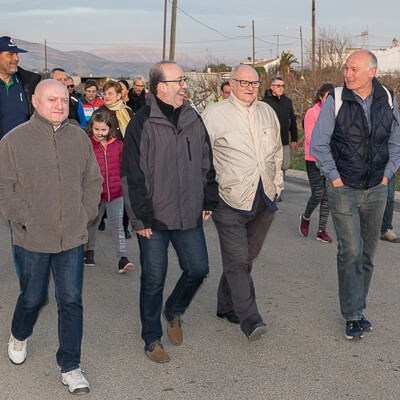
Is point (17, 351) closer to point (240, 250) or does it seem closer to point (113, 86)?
point (240, 250)

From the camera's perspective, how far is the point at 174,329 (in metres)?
5.05

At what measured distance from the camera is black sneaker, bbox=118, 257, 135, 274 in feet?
23.4

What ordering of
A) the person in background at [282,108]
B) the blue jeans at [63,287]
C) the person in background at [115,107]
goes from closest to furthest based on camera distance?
1. the blue jeans at [63,287]
2. the person in background at [115,107]
3. the person in background at [282,108]

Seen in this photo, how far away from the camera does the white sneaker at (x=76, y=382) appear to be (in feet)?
13.6

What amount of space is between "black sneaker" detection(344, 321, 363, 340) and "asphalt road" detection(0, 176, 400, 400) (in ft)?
0.16

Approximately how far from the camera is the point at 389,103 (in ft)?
17.0

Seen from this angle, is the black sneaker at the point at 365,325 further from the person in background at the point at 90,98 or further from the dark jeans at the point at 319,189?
the person in background at the point at 90,98

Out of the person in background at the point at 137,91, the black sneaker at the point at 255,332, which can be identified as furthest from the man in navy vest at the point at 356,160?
the person in background at the point at 137,91

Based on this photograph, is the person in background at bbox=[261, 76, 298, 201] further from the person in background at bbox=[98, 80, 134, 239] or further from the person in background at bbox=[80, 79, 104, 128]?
the person in background at bbox=[98, 80, 134, 239]

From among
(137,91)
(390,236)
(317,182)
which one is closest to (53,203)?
(317,182)

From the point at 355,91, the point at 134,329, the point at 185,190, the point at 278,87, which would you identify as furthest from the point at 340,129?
the point at 278,87

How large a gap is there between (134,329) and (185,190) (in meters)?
1.35

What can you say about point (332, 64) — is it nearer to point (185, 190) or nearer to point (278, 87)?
point (278, 87)

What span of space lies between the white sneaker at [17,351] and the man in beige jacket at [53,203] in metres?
0.40
